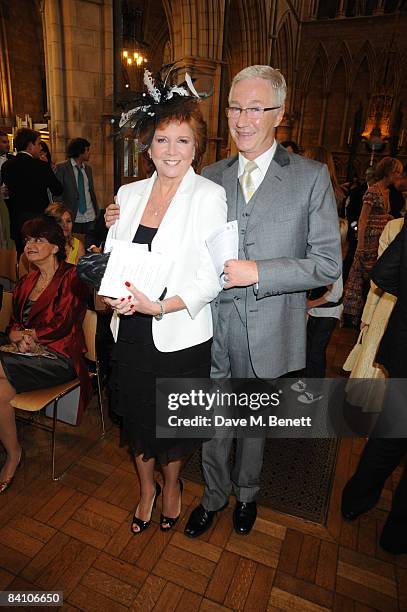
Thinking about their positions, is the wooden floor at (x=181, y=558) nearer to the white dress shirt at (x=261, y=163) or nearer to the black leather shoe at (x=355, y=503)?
the black leather shoe at (x=355, y=503)

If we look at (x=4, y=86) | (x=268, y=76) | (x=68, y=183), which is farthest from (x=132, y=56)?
(x=268, y=76)

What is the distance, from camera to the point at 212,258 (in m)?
1.62

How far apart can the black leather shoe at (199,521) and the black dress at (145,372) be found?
0.46m

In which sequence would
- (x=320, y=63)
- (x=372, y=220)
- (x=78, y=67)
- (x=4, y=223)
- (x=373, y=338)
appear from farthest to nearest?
1. (x=320, y=63)
2. (x=78, y=67)
3. (x=4, y=223)
4. (x=372, y=220)
5. (x=373, y=338)

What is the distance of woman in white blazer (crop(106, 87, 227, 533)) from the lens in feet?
5.42

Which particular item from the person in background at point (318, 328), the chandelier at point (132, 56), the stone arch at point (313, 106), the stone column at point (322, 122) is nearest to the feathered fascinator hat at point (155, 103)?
the person in background at point (318, 328)

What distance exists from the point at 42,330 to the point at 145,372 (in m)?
1.13

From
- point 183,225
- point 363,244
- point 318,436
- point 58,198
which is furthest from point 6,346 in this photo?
point 363,244

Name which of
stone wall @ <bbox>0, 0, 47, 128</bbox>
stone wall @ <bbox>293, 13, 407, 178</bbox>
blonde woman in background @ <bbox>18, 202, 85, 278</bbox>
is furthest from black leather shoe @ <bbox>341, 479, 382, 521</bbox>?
stone wall @ <bbox>293, 13, 407, 178</bbox>

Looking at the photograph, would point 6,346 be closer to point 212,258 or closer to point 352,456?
point 212,258

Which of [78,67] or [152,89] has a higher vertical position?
[78,67]

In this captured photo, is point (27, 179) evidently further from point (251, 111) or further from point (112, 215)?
point (251, 111)

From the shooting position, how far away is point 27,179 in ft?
15.5

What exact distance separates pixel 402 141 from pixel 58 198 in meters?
16.3
